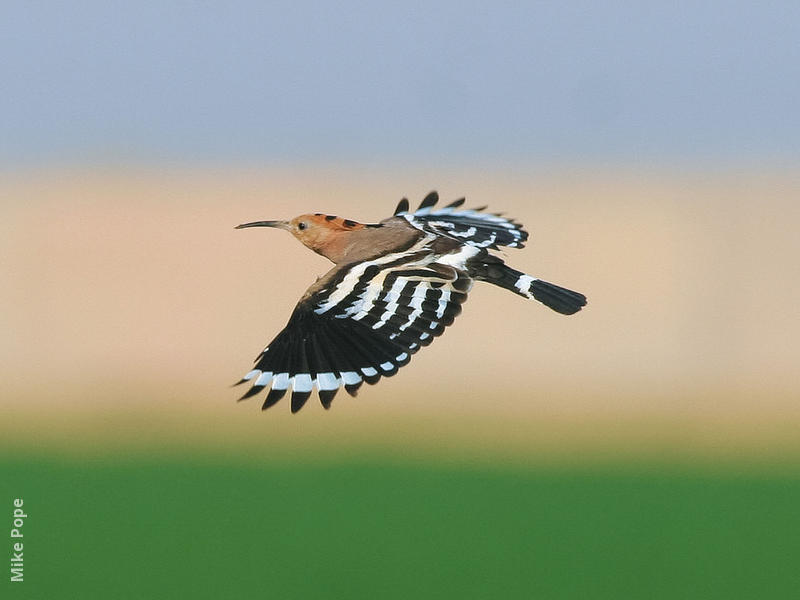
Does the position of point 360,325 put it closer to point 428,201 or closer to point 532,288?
point 532,288

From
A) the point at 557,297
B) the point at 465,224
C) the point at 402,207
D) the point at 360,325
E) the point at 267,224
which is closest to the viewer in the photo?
the point at 360,325

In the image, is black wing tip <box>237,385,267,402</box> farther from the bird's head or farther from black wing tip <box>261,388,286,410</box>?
the bird's head

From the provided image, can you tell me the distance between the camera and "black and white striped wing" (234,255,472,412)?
241cm

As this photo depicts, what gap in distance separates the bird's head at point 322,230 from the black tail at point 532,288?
0.27 meters

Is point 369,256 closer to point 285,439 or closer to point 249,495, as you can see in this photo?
point 249,495

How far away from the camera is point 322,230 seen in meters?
2.66

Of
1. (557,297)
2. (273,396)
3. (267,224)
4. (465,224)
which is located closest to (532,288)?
(557,297)

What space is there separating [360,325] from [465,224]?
2.62 ft

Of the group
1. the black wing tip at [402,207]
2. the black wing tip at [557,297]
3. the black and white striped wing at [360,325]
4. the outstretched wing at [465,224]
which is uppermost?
the black wing tip at [402,207]

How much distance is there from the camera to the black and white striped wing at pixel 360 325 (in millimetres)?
2414

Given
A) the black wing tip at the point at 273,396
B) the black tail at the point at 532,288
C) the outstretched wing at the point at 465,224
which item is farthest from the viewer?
the outstretched wing at the point at 465,224

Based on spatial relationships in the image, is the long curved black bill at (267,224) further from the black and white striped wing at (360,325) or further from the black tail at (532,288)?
the black tail at (532,288)

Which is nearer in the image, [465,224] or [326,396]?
[326,396]

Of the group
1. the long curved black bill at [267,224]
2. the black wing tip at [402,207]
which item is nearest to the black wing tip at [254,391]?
the long curved black bill at [267,224]
